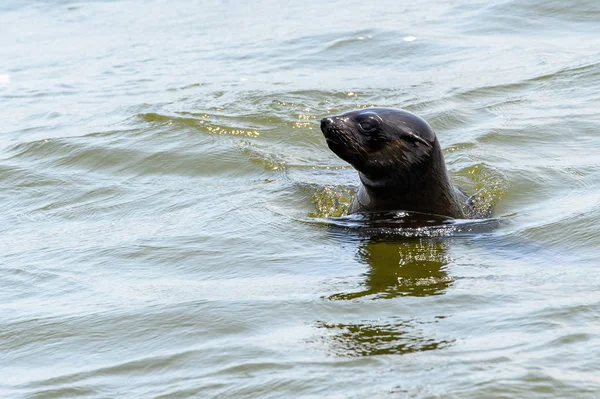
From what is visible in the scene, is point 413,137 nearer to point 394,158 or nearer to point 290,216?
point 394,158

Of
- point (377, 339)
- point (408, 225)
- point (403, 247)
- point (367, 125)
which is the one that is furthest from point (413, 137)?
point (377, 339)

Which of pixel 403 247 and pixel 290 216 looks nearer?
pixel 403 247

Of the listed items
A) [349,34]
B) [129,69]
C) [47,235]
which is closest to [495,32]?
[349,34]

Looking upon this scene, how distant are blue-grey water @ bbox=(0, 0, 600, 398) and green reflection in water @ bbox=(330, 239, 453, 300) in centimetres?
2

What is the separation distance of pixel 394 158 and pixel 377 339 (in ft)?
6.86

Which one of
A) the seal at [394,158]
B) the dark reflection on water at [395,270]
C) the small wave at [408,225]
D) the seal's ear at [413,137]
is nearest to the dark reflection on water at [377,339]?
the dark reflection on water at [395,270]

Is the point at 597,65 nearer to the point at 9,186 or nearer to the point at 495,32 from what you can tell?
the point at 495,32

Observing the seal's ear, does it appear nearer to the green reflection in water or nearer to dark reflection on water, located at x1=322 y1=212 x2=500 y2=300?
dark reflection on water, located at x1=322 y1=212 x2=500 y2=300

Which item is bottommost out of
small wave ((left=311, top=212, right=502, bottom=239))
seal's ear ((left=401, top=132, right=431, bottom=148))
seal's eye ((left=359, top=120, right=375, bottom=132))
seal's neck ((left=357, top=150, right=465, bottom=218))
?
small wave ((left=311, top=212, right=502, bottom=239))

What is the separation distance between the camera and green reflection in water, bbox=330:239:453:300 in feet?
16.4

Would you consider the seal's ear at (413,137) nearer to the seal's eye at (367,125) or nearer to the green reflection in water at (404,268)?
the seal's eye at (367,125)

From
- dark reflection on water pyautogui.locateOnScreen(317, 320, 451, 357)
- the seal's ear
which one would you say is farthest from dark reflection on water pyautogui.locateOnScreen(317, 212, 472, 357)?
the seal's ear

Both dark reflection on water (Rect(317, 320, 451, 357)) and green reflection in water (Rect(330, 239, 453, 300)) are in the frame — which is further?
green reflection in water (Rect(330, 239, 453, 300))

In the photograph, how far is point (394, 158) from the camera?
20.4 feet
